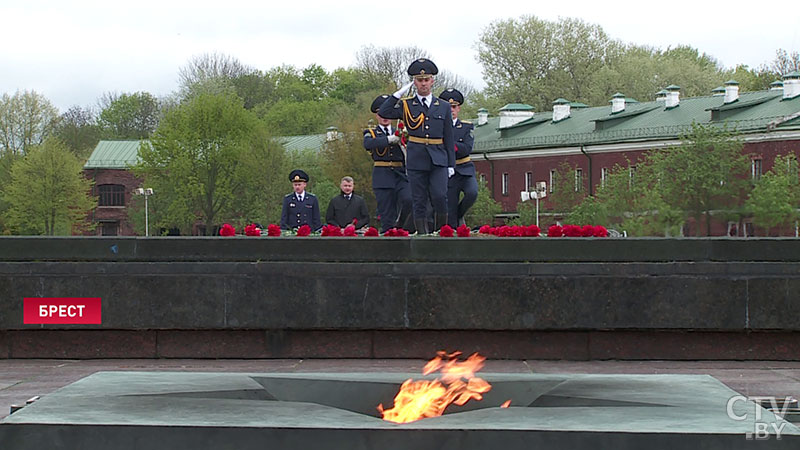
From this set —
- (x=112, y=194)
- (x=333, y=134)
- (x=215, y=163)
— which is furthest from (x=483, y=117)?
(x=112, y=194)

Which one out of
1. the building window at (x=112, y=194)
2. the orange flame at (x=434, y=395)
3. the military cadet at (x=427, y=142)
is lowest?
the orange flame at (x=434, y=395)

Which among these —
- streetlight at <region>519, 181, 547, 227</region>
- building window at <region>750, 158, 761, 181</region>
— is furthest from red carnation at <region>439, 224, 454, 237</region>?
streetlight at <region>519, 181, 547, 227</region>

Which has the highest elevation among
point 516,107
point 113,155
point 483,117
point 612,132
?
point 516,107

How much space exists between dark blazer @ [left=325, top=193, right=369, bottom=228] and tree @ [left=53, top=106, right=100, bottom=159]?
265 feet

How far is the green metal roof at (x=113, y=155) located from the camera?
9412 cm

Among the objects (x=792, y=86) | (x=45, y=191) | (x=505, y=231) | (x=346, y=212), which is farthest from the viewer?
(x=45, y=191)

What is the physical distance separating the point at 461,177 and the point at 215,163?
224 ft

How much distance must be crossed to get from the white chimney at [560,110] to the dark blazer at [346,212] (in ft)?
189

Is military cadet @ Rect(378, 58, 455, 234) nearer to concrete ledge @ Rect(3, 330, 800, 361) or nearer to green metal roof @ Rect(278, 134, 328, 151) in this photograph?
concrete ledge @ Rect(3, 330, 800, 361)

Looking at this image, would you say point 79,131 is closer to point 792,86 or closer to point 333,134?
point 333,134

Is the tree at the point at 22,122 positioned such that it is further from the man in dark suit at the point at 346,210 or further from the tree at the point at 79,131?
the man in dark suit at the point at 346,210

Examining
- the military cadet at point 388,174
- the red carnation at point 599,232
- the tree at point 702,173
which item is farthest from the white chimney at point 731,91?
the red carnation at point 599,232

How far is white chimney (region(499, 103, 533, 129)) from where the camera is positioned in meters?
75.4

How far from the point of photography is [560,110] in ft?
239
